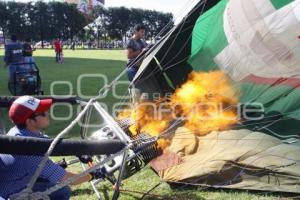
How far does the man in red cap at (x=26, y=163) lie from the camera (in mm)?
2930

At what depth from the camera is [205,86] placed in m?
5.21

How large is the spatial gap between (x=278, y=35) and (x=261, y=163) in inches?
47.9

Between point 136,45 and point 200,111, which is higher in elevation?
point 136,45

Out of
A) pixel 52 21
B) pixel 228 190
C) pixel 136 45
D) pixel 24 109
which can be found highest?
pixel 52 21

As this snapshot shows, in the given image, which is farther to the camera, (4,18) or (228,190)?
(4,18)

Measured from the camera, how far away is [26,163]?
9.61ft

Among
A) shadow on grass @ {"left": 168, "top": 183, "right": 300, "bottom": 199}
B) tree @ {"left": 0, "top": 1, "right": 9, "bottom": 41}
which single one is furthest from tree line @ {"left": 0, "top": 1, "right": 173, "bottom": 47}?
shadow on grass @ {"left": 168, "top": 183, "right": 300, "bottom": 199}

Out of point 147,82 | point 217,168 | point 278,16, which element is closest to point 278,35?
point 278,16

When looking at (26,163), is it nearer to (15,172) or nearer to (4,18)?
(15,172)

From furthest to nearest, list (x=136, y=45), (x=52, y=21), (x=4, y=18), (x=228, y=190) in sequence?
(x=52, y=21) → (x=4, y=18) → (x=136, y=45) → (x=228, y=190)

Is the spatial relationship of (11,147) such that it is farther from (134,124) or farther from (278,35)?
(278,35)

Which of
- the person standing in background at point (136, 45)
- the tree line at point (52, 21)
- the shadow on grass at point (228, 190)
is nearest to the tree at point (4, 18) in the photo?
the tree line at point (52, 21)

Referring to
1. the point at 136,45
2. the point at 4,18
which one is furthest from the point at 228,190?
the point at 4,18

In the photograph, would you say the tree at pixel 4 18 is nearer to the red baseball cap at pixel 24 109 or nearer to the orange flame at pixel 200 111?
the orange flame at pixel 200 111
